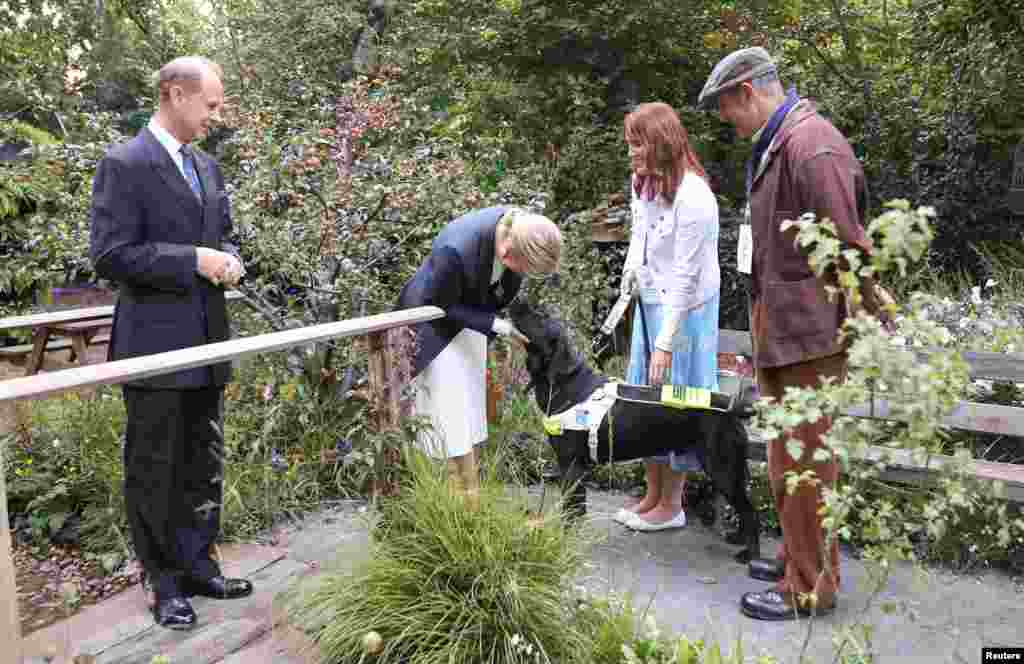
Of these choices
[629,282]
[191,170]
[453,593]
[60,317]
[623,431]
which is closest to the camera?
[453,593]

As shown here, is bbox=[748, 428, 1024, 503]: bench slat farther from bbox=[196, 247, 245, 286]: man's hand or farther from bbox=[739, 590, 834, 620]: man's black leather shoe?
bbox=[196, 247, 245, 286]: man's hand

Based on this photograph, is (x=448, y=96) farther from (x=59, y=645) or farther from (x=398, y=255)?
(x=59, y=645)

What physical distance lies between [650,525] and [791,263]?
5.11 feet

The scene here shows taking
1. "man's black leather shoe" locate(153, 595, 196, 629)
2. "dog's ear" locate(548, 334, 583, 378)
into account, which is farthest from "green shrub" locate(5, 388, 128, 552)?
"dog's ear" locate(548, 334, 583, 378)

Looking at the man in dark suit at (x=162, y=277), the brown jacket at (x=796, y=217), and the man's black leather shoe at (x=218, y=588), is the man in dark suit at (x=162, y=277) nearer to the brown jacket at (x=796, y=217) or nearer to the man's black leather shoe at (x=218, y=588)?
the man's black leather shoe at (x=218, y=588)

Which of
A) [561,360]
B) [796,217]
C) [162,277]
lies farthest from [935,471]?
[162,277]

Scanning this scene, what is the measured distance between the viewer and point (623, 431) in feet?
11.6

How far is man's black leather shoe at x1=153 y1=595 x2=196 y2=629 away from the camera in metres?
2.72

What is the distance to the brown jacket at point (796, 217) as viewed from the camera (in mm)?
2723

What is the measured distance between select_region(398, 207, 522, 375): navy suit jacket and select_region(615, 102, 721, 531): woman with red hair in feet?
2.11

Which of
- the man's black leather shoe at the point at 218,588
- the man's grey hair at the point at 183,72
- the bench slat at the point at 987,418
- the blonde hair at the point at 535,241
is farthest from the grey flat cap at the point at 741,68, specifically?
the man's black leather shoe at the point at 218,588

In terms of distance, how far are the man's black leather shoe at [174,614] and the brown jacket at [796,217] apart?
2.07 m

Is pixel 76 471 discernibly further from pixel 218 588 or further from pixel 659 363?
pixel 659 363

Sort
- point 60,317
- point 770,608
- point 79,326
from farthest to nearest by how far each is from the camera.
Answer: point 79,326 → point 60,317 → point 770,608
